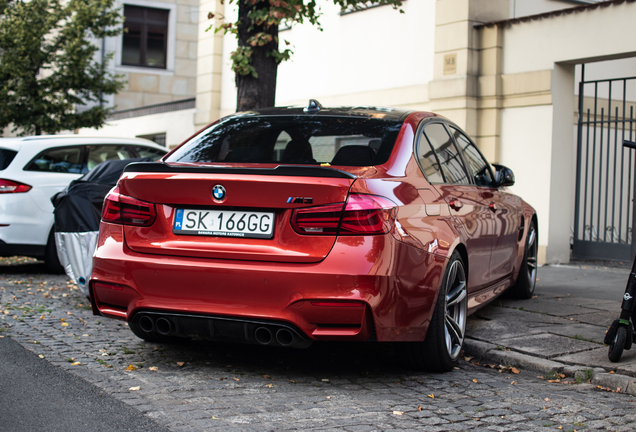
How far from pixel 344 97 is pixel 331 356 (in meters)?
10.4

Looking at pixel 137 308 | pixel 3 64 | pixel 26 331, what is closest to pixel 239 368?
pixel 137 308

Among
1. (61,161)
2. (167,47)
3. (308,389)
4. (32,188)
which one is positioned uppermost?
(167,47)

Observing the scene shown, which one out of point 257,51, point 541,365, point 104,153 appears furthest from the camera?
point 104,153

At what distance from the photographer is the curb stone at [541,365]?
14.6ft

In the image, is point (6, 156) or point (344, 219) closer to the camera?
point (344, 219)

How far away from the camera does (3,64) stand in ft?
59.7

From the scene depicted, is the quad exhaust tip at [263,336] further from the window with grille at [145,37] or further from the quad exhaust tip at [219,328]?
the window with grille at [145,37]

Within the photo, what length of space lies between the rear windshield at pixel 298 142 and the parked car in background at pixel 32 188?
4.41 metres

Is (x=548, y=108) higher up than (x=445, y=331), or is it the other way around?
(x=548, y=108)

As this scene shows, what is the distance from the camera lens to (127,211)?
4.34 m

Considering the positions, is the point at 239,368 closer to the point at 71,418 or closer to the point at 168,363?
the point at 168,363

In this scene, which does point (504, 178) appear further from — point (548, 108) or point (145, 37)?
point (145, 37)

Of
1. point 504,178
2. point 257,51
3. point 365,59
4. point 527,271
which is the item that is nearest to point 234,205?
point 504,178

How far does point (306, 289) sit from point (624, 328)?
2175mm
